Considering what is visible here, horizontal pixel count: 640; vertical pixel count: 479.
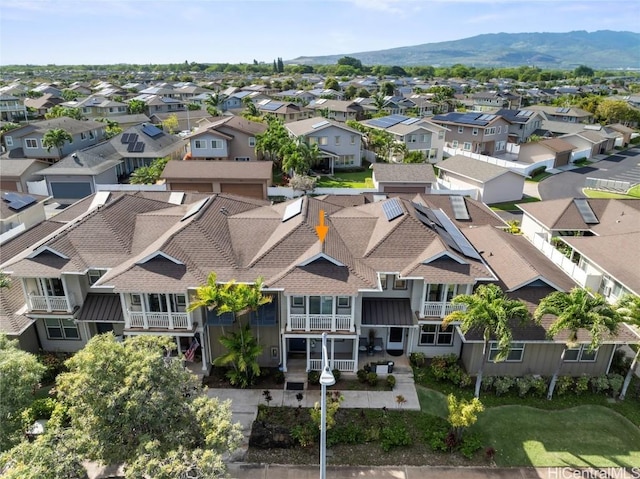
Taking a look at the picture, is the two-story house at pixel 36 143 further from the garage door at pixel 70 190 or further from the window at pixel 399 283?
the window at pixel 399 283

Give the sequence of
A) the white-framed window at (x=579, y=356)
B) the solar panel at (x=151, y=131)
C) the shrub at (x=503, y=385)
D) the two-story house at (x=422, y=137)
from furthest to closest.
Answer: the two-story house at (x=422, y=137), the solar panel at (x=151, y=131), the white-framed window at (x=579, y=356), the shrub at (x=503, y=385)

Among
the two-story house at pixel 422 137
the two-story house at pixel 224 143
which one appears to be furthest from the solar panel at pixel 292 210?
the two-story house at pixel 422 137

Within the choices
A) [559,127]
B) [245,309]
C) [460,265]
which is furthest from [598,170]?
[245,309]

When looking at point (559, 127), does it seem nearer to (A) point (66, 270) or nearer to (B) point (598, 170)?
(B) point (598, 170)

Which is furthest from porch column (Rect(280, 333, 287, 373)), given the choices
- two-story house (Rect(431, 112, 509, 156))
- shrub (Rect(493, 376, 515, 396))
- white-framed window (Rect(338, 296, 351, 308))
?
two-story house (Rect(431, 112, 509, 156))

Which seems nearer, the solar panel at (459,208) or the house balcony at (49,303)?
the house balcony at (49,303)

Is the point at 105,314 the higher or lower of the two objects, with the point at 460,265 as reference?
lower
